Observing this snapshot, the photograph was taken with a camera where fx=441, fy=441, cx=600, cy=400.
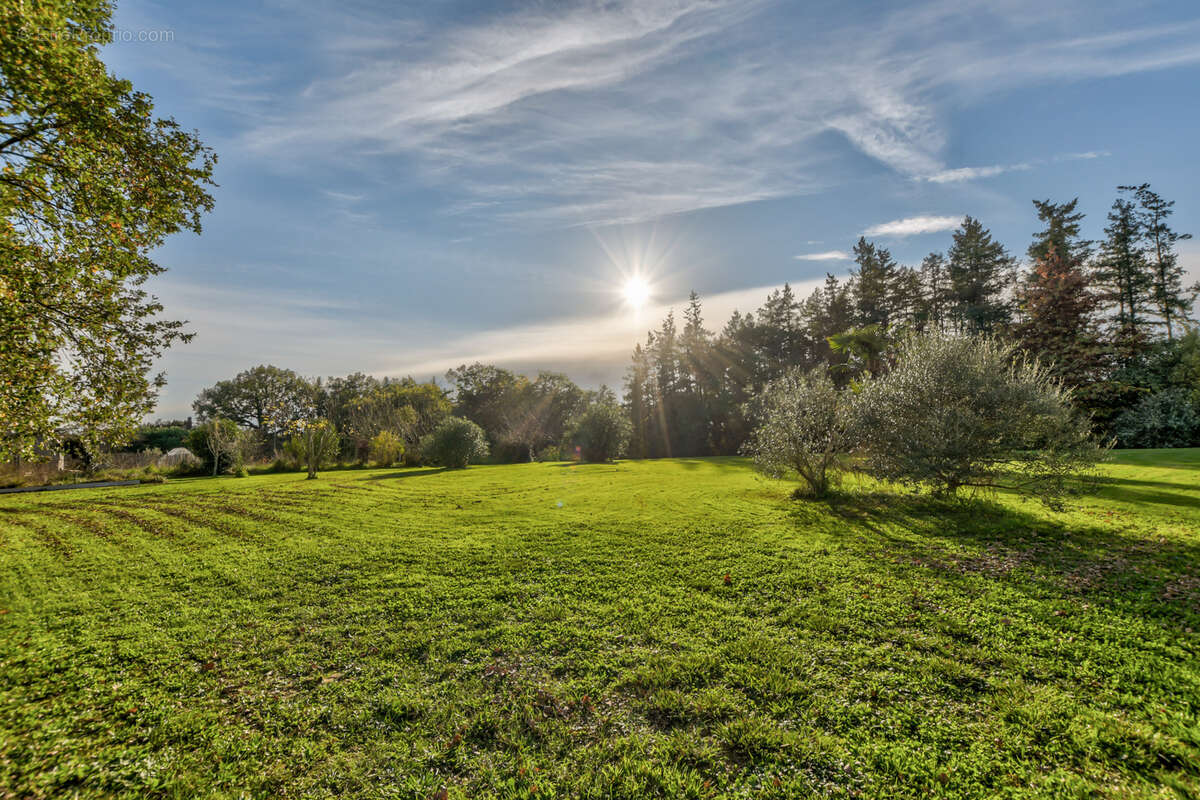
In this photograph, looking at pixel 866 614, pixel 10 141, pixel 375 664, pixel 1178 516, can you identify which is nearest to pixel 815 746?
pixel 866 614

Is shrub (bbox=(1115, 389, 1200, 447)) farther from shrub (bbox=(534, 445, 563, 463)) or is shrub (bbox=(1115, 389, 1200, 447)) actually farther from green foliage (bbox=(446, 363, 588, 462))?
green foliage (bbox=(446, 363, 588, 462))

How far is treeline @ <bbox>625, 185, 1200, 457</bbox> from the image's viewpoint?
2931 cm

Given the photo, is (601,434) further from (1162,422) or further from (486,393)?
(1162,422)

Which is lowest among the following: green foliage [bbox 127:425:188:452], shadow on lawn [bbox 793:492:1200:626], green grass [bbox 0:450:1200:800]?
shadow on lawn [bbox 793:492:1200:626]

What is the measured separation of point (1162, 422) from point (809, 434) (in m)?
32.1

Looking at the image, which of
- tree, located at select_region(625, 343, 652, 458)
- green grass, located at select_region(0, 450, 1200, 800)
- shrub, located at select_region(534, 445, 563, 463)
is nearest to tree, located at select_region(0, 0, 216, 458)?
green grass, located at select_region(0, 450, 1200, 800)

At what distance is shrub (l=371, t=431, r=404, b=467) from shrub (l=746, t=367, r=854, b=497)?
106 ft

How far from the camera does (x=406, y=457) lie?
39125 mm

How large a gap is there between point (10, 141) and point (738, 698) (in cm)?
1521

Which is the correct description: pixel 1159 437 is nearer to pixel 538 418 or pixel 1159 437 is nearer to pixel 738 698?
pixel 738 698

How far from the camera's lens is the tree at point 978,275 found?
41688 millimetres

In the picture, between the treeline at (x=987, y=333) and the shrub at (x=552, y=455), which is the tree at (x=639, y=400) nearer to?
the treeline at (x=987, y=333)

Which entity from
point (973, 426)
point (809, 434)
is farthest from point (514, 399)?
point (973, 426)

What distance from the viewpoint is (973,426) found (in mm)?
11359
